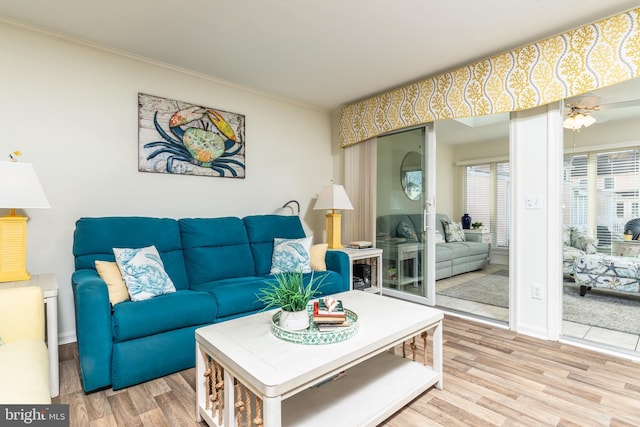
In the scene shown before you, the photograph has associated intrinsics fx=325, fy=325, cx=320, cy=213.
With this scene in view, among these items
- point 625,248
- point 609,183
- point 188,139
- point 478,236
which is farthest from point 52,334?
point 478,236

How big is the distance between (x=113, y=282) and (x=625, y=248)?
469 cm

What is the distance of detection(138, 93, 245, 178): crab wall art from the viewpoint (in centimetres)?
281

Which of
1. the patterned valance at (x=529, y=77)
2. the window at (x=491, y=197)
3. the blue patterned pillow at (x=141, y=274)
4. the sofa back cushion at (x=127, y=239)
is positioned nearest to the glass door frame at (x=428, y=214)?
the patterned valance at (x=529, y=77)

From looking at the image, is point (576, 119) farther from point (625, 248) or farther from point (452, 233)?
point (452, 233)

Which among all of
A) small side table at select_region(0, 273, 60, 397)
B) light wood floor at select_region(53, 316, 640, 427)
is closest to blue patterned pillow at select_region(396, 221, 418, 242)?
light wood floor at select_region(53, 316, 640, 427)

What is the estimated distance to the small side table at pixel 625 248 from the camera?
3336 mm

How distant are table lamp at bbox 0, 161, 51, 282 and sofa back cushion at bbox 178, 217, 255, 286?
0.97 metres

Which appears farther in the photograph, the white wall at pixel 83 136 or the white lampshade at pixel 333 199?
the white lampshade at pixel 333 199

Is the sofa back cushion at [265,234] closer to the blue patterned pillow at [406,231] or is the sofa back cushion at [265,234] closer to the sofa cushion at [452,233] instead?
the blue patterned pillow at [406,231]

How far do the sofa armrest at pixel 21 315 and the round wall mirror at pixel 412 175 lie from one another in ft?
10.4

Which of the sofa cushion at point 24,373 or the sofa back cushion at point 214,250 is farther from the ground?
the sofa back cushion at point 214,250

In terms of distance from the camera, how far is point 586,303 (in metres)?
3.43

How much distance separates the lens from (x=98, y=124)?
259 centimetres

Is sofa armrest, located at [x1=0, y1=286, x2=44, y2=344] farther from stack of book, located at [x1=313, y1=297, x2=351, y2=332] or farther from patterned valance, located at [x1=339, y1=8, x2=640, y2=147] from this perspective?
patterned valance, located at [x1=339, y1=8, x2=640, y2=147]
